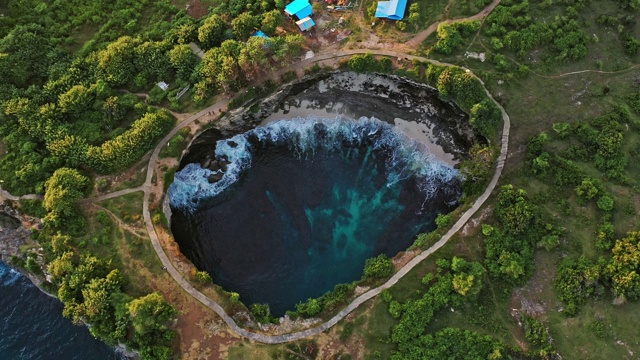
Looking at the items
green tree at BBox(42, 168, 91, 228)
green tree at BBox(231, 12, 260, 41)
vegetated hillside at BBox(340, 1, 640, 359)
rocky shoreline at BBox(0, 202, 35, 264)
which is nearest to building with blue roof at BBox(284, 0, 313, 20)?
green tree at BBox(231, 12, 260, 41)

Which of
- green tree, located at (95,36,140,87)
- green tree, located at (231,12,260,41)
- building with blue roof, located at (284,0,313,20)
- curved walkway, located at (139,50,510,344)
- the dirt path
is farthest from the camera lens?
building with blue roof, located at (284,0,313,20)

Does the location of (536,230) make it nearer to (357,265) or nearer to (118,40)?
(357,265)

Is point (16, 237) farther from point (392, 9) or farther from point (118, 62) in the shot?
point (392, 9)

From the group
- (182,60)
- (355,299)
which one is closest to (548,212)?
(355,299)

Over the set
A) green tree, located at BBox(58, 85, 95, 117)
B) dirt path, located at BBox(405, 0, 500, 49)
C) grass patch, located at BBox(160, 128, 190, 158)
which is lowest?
grass patch, located at BBox(160, 128, 190, 158)

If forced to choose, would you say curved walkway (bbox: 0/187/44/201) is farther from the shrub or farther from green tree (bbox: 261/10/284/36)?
the shrub

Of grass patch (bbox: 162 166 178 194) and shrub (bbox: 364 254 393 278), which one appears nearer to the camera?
shrub (bbox: 364 254 393 278)
